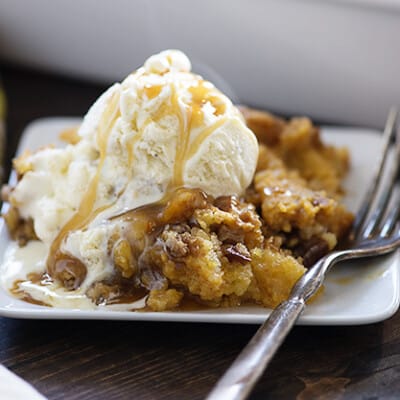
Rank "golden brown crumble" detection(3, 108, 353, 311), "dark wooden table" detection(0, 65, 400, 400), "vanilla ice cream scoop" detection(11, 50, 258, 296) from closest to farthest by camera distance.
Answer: "dark wooden table" detection(0, 65, 400, 400) < "golden brown crumble" detection(3, 108, 353, 311) < "vanilla ice cream scoop" detection(11, 50, 258, 296)

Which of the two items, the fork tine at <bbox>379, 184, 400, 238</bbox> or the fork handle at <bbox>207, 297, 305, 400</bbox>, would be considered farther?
the fork tine at <bbox>379, 184, 400, 238</bbox>

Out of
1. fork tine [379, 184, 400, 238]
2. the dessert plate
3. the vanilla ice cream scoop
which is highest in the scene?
the vanilla ice cream scoop

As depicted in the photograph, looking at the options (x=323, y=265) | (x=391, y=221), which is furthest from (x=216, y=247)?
(x=391, y=221)

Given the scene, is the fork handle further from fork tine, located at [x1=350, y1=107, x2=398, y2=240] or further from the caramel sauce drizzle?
fork tine, located at [x1=350, y1=107, x2=398, y2=240]

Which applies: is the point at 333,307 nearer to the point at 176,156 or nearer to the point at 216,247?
the point at 216,247

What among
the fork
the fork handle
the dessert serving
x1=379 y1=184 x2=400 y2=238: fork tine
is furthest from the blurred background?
the fork handle

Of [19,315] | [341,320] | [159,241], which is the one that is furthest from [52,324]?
[341,320]
